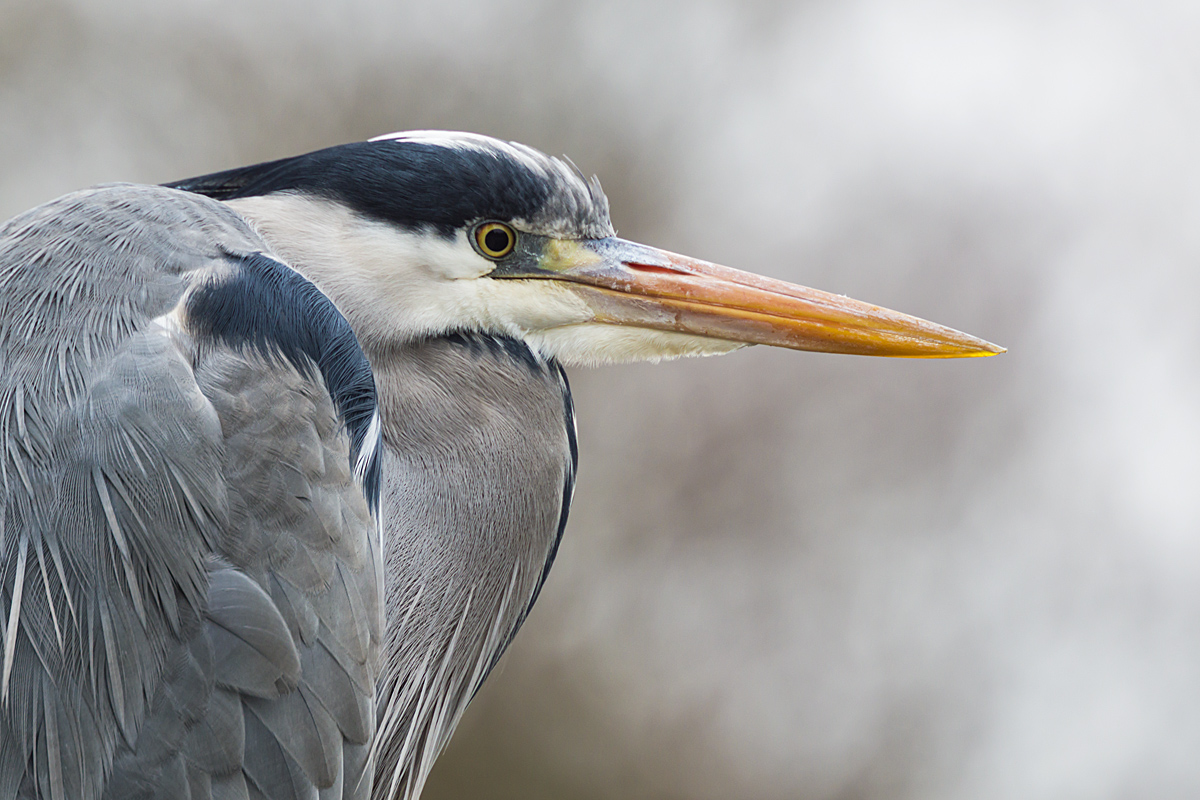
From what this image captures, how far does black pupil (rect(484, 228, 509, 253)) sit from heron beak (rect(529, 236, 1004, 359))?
0.21 feet

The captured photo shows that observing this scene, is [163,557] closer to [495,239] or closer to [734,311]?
[495,239]

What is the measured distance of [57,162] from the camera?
102 inches

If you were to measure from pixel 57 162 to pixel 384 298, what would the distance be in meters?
2.14

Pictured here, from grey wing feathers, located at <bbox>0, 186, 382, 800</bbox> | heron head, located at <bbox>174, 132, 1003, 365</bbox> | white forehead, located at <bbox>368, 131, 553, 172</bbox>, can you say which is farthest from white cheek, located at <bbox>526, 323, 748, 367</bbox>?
grey wing feathers, located at <bbox>0, 186, 382, 800</bbox>

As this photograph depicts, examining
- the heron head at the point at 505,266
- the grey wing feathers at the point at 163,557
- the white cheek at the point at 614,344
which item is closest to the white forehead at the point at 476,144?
the heron head at the point at 505,266

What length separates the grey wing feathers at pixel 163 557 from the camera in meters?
0.67

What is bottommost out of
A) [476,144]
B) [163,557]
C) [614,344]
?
[163,557]

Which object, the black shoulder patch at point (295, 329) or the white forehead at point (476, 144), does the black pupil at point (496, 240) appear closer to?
the white forehead at point (476, 144)

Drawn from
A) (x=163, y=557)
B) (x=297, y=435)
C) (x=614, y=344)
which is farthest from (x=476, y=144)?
(x=163, y=557)

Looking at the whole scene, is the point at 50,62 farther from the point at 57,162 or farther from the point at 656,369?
the point at 656,369

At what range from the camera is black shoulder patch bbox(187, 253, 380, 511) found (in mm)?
741

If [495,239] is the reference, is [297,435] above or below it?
below

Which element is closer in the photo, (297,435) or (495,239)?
(297,435)

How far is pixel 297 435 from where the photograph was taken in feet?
2.39
